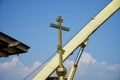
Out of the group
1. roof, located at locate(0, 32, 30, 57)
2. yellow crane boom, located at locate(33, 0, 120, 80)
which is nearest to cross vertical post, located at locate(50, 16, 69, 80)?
roof, located at locate(0, 32, 30, 57)

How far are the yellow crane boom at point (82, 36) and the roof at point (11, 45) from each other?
4.46 ft

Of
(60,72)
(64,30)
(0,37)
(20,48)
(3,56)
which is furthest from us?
(3,56)

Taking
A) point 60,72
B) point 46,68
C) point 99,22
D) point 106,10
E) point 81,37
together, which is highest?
point 106,10

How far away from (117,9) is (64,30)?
4603mm

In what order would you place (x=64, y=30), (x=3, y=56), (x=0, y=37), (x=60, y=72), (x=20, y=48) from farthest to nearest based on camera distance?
(x=3, y=56) → (x=20, y=48) → (x=0, y=37) → (x=64, y=30) → (x=60, y=72)

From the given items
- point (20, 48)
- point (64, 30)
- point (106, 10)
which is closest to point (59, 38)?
point (64, 30)

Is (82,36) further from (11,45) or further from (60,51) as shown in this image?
(60,51)

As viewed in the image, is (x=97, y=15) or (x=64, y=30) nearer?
(x=64, y=30)

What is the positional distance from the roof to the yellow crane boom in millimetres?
1359

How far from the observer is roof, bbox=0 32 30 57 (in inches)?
274

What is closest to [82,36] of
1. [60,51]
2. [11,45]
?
[11,45]

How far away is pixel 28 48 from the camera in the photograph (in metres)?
7.61

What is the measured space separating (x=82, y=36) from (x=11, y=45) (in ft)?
10.5

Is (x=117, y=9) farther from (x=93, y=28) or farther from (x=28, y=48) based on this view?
(x=28, y=48)
